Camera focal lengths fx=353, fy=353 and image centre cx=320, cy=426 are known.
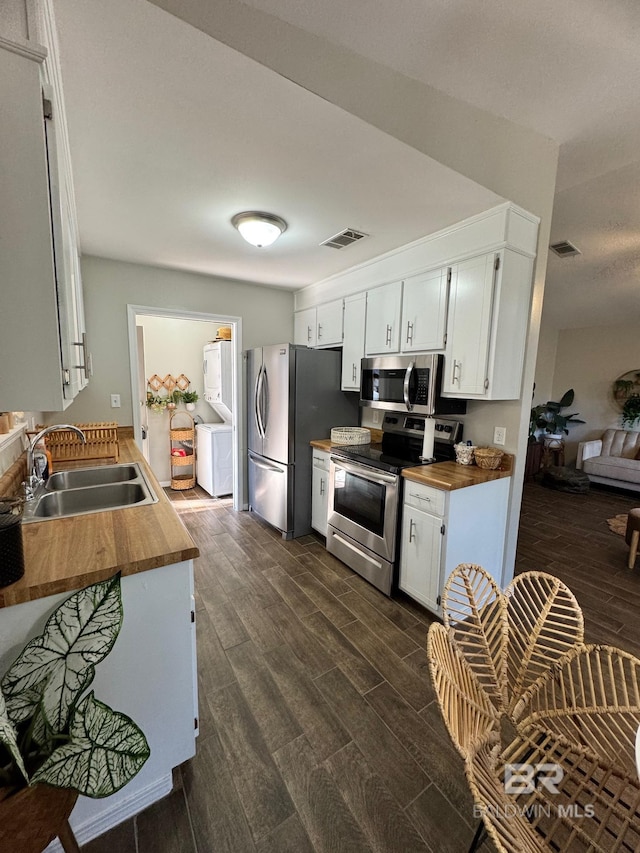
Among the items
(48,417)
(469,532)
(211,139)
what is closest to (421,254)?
(211,139)

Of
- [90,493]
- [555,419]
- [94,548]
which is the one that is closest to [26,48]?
[94,548]

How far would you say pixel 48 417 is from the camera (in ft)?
9.61

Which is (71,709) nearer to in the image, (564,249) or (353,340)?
(353,340)

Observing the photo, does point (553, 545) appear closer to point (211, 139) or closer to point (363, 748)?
point (363, 748)

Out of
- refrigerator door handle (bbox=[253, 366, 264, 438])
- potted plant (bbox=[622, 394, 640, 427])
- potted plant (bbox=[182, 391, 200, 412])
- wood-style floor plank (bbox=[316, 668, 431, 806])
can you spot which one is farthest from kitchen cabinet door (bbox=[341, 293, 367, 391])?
potted plant (bbox=[622, 394, 640, 427])

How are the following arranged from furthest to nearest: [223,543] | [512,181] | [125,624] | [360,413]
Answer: [360,413], [223,543], [512,181], [125,624]

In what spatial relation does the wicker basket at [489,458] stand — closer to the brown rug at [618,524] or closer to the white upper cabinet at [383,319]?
the white upper cabinet at [383,319]

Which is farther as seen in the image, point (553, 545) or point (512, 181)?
point (553, 545)

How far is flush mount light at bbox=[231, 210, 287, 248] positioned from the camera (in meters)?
2.21

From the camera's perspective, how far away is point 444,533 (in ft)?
6.85

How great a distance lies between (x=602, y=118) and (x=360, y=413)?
2.55 metres

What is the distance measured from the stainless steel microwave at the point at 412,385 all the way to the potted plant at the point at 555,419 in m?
4.30

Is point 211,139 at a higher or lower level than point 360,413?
higher

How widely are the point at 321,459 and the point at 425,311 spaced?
152 centimetres
